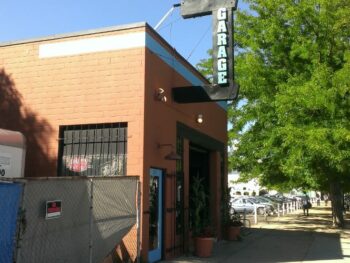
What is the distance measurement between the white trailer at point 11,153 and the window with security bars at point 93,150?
2.00m

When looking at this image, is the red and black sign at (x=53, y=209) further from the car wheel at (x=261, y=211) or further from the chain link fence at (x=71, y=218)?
the car wheel at (x=261, y=211)

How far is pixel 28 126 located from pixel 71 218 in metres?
5.15

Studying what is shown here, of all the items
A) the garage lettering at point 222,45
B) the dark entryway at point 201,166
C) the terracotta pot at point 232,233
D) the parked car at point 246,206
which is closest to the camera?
the garage lettering at point 222,45

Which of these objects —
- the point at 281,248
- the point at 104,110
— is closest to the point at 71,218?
the point at 104,110

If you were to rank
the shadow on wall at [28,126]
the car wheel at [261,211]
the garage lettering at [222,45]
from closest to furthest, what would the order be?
the shadow on wall at [28,126]
the garage lettering at [222,45]
the car wheel at [261,211]

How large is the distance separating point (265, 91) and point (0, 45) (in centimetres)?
1139

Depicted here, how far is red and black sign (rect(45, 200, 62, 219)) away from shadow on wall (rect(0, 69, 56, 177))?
15.5 ft

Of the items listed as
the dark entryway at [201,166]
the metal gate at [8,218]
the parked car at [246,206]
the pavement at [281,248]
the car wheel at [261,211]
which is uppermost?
the dark entryway at [201,166]

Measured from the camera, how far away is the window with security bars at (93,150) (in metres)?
10.8

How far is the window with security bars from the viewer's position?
1081 cm

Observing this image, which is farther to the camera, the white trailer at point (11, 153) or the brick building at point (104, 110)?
the brick building at point (104, 110)

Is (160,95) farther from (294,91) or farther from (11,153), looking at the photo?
(294,91)

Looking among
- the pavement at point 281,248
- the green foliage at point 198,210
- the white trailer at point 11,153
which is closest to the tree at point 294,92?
the pavement at point 281,248

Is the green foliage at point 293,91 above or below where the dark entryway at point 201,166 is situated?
above
